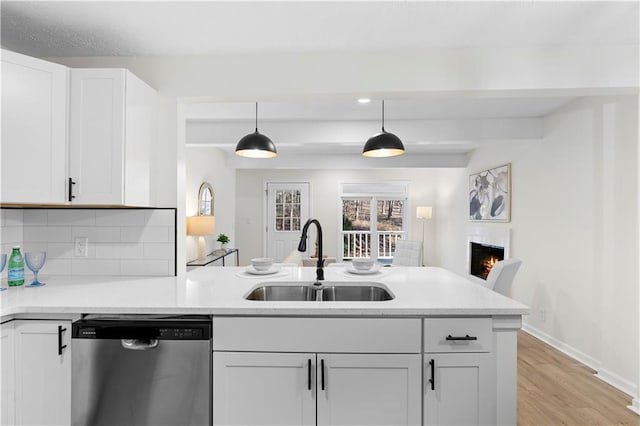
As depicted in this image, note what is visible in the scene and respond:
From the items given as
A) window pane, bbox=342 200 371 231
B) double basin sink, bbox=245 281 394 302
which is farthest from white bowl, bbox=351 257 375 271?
window pane, bbox=342 200 371 231

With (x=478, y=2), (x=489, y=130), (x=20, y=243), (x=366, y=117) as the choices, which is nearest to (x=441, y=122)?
(x=489, y=130)

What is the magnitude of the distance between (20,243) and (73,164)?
2.74ft

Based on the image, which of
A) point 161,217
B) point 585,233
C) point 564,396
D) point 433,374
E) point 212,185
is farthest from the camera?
point 212,185

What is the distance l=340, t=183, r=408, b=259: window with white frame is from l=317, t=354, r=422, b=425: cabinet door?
5.98 m

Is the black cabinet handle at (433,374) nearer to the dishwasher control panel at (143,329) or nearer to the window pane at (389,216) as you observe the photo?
the dishwasher control panel at (143,329)

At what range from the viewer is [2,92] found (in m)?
1.63

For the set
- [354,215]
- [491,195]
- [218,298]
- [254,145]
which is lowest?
[218,298]

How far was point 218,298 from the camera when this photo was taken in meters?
1.66

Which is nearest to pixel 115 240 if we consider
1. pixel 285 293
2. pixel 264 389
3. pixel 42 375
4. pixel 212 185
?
pixel 42 375

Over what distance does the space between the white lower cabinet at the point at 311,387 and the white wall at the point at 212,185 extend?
2984 millimetres

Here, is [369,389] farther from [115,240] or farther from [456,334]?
[115,240]

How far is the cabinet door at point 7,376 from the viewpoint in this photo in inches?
59.2

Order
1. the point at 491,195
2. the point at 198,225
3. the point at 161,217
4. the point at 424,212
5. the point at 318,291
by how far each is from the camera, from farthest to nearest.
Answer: the point at 424,212 < the point at 491,195 < the point at 198,225 < the point at 161,217 < the point at 318,291

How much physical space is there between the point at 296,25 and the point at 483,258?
456 cm
